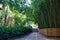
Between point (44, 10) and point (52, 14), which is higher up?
point (44, 10)

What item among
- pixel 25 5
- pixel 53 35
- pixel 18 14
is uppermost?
pixel 25 5

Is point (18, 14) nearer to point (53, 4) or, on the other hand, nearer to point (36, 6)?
point (36, 6)

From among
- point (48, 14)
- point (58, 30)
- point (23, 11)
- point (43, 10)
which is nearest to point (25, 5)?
point (23, 11)

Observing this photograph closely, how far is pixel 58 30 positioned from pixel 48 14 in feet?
2.18

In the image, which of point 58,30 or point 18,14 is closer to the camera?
point 58,30

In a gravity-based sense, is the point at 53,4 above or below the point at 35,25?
above

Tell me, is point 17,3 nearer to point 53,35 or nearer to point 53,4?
point 53,4

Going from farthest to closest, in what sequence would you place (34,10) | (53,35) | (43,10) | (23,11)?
(34,10) → (23,11) → (43,10) → (53,35)

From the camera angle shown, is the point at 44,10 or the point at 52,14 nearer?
the point at 52,14

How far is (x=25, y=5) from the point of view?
5918 millimetres

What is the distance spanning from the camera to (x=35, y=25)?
673 cm

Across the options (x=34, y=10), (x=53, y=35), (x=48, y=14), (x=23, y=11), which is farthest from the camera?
(x=34, y=10)

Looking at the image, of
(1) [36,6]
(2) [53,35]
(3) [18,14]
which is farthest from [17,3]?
(2) [53,35]

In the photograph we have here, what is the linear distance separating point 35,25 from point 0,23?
252 centimetres
